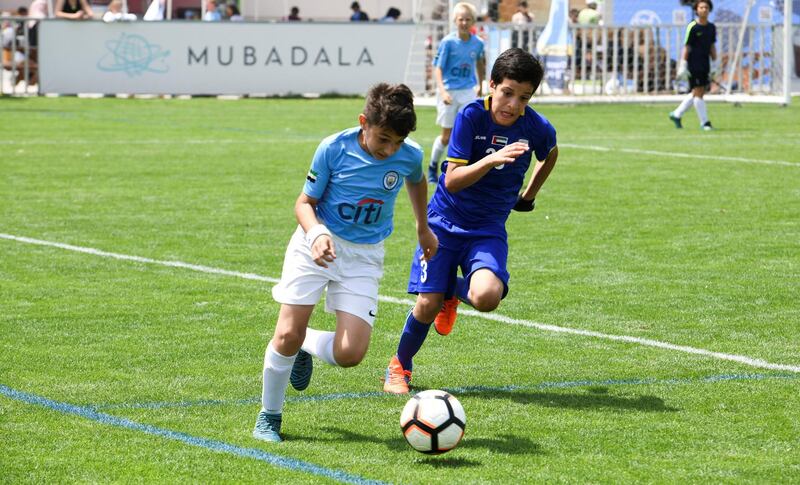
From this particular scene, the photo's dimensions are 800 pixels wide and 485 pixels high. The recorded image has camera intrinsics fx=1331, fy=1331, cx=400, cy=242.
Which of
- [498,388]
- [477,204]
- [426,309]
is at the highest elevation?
[477,204]

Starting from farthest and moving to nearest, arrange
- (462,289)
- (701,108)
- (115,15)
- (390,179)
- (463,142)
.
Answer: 1. (115,15)
2. (701,108)
3. (462,289)
4. (463,142)
5. (390,179)

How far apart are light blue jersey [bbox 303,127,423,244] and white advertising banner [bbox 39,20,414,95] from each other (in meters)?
23.6

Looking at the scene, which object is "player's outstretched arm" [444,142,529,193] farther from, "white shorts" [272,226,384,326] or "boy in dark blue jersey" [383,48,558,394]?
"white shorts" [272,226,384,326]

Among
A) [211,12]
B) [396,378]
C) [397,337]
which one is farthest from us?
[211,12]

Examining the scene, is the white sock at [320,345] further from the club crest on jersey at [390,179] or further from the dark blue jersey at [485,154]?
the dark blue jersey at [485,154]

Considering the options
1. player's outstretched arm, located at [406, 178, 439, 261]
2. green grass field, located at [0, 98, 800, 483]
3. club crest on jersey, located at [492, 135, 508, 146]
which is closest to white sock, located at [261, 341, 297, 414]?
green grass field, located at [0, 98, 800, 483]

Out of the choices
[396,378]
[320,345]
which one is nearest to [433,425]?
[320,345]

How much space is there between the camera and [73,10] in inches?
1139

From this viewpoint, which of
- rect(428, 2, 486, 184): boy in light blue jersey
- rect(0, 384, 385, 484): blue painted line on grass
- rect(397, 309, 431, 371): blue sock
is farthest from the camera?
rect(428, 2, 486, 184): boy in light blue jersey

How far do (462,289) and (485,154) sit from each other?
69 centimetres

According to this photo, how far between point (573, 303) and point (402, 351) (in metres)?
2.31

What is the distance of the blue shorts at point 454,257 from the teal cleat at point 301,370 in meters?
0.77

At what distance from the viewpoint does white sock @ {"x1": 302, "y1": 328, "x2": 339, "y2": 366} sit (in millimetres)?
5895

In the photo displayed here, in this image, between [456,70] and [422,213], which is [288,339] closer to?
[422,213]
